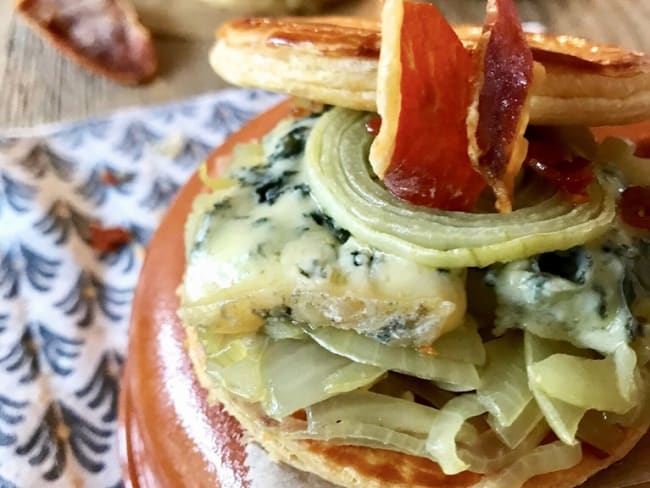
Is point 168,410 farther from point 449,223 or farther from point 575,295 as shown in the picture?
point 575,295

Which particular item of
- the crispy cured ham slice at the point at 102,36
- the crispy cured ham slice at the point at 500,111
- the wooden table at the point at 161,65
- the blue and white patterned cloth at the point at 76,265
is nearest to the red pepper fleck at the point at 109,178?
the blue and white patterned cloth at the point at 76,265

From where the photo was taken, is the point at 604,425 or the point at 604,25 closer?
the point at 604,425

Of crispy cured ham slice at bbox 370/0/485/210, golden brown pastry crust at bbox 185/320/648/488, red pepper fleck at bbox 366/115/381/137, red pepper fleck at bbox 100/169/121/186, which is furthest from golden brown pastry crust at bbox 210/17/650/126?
red pepper fleck at bbox 100/169/121/186

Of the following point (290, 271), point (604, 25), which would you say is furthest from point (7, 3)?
point (290, 271)

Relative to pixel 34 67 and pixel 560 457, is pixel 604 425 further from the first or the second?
pixel 34 67

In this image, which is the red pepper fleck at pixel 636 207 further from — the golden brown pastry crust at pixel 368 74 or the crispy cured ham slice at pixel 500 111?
the crispy cured ham slice at pixel 500 111

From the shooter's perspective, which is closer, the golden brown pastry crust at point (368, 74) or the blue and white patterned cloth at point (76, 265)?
the golden brown pastry crust at point (368, 74)

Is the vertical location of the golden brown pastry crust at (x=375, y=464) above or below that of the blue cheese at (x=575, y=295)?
below

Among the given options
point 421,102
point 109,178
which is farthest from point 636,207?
point 109,178
